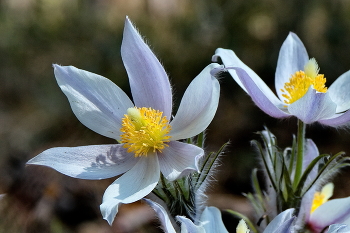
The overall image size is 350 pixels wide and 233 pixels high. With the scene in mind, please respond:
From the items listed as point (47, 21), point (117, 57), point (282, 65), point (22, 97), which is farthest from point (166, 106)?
point (47, 21)

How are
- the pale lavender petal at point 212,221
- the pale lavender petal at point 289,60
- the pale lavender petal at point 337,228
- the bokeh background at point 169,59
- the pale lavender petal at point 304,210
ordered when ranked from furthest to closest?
the bokeh background at point 169,59, the pale lavender petal at point 289,60, the pale lavender petal at point 304,210, the pale lavender petal at point 212,221, the pale lavender petal at point 337,228

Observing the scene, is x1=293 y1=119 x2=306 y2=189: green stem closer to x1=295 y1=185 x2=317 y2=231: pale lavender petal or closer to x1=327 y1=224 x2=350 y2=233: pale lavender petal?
x1=295 y1=185 x2=317 y2=231: pale lavender petal

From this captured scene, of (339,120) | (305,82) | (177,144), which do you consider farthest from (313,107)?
(177,144)

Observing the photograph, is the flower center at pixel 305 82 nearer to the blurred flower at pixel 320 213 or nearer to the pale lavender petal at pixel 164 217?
the blurred flower at pixel 320 213

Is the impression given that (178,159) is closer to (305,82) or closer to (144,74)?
(144,74)

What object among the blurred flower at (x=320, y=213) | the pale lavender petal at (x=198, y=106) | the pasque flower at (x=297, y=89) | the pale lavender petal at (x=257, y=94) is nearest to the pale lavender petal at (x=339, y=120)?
the pasque flower at (x=297, y=89)

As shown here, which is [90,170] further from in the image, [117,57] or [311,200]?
[117,57]

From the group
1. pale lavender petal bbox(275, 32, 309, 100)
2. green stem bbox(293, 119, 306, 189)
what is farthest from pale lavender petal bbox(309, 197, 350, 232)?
pale lavender petal bbox(275, 32, 309, 100)
